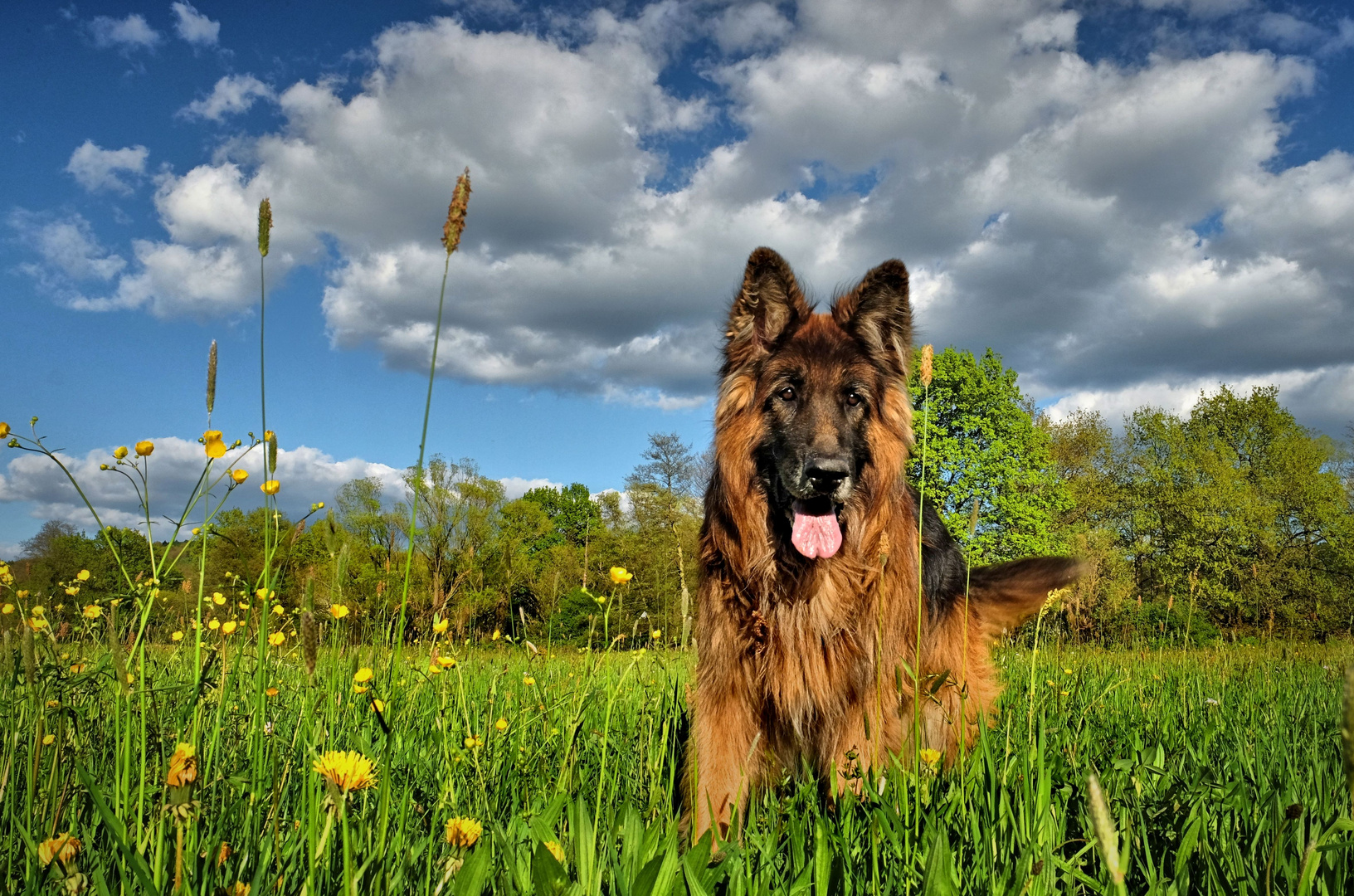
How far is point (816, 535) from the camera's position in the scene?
3.10 m

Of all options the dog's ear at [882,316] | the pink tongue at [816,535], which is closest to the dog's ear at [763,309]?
the dog's ear at [882,316]

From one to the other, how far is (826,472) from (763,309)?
0.95 metres

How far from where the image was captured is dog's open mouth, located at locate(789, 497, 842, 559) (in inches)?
121

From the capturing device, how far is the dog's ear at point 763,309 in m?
3.43

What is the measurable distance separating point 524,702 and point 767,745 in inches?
54.0

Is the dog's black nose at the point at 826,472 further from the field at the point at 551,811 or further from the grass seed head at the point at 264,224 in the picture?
the grass seed head at the point at 264,224

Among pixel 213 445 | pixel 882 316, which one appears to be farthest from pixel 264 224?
pixel 882 316

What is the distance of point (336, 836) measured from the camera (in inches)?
69.3

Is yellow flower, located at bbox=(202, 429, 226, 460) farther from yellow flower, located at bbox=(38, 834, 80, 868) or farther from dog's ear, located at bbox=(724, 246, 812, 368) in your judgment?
dog's ear, located at bbox=(724, 246, 812, 368)

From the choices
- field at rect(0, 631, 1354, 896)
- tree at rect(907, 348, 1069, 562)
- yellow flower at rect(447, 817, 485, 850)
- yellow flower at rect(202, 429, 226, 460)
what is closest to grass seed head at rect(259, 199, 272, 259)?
yellow flower at rect(202, 429, 226, 460)

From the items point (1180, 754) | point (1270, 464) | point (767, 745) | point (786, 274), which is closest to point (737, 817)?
point (767, 745)

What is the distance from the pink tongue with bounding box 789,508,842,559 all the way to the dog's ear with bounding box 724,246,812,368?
85 centimetres

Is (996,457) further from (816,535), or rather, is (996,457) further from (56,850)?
(56,850)

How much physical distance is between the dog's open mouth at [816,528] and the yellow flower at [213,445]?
213 cm
